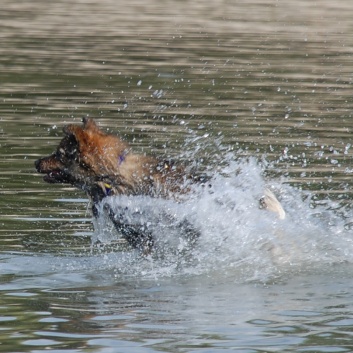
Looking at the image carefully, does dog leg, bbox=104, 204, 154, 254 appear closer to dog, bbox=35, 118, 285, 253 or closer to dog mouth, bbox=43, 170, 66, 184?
dog, bbox=35, 118, 285, 253

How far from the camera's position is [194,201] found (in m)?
9.55

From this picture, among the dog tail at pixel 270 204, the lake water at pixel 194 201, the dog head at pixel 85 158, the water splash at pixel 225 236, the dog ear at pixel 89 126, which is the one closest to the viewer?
the lake water at pixel 194 201

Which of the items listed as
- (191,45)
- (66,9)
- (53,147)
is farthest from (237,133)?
(66,9)

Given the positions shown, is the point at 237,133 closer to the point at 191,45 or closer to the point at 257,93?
the point at 257,93

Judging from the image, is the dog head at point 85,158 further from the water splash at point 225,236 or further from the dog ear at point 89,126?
the water splash at point 225,236

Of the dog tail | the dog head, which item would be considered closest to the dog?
the dog head

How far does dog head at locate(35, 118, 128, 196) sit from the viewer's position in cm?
948

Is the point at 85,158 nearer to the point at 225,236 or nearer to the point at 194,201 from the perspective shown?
the point at 194,201

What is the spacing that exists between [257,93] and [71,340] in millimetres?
12148

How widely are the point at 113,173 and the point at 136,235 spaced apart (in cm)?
62

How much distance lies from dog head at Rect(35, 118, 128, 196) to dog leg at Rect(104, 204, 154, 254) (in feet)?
1.08

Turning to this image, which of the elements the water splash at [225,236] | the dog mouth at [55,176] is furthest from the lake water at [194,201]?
the dog mouth at [55,176]

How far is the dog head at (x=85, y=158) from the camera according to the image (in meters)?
9.48

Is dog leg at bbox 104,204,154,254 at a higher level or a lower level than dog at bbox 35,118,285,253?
lower
